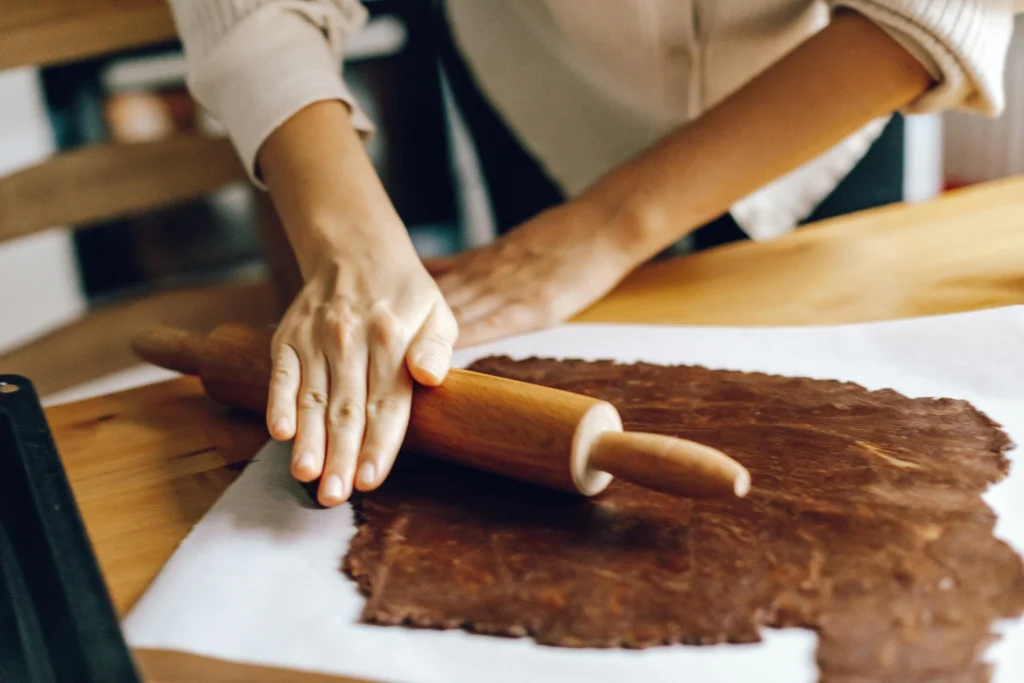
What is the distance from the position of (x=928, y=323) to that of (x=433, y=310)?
42cm

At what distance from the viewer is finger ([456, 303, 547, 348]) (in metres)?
0.86

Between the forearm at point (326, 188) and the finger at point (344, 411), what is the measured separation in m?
0.11

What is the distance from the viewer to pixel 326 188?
844 millimetres

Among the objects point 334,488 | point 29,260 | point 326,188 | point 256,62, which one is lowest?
point 29,260

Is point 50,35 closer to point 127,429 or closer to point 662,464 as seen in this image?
point 127,429

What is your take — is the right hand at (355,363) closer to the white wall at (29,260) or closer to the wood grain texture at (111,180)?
the wood grain texture at (111,180)

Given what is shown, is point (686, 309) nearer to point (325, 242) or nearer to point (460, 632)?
point (325, 242)

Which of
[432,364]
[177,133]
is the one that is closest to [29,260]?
[177,133]

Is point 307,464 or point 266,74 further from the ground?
point 266,74

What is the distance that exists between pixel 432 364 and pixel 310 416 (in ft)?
0.30

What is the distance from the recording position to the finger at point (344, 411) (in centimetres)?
61

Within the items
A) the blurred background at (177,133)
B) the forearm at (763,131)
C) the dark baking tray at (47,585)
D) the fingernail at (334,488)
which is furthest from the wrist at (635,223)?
the blurred background at (177,133)

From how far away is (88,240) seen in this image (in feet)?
9.32

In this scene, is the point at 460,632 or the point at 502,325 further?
the point at 502,325
